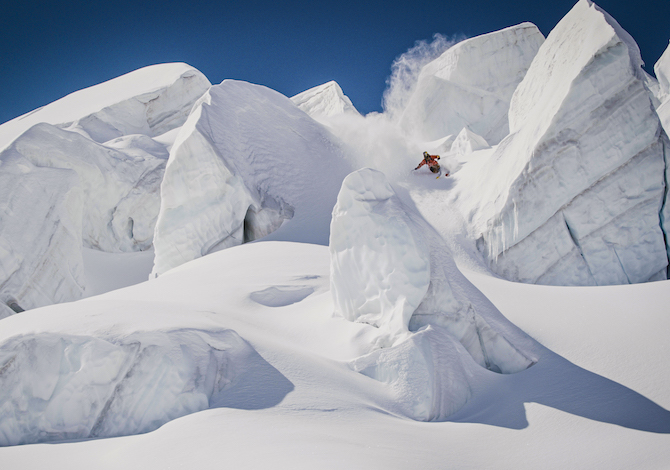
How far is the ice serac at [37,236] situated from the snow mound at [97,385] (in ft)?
23.6

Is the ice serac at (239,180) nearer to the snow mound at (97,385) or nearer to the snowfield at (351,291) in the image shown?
the snowfield at (351,291)

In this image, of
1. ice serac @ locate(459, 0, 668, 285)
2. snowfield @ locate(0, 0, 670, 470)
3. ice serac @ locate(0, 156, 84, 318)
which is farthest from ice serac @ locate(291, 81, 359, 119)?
ice serac @ locate(459, 0, 668, 285)

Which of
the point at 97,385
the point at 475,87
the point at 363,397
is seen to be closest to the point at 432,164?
the point at 363,397

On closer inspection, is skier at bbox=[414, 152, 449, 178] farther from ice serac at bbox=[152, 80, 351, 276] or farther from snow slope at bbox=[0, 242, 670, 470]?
snow slope at bbox=[0, 242, 670, 470]

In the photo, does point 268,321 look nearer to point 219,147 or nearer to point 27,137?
point 219,147

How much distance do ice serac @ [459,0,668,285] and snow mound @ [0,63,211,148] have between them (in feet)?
51.9

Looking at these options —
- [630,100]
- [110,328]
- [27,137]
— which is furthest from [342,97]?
[110,328]

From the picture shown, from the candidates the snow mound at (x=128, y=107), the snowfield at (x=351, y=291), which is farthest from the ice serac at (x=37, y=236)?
the snow mound at (x=128, y=107)

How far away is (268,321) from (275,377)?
5.31 feet

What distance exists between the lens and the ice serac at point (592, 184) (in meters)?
6.82

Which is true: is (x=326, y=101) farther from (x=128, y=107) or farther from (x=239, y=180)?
(x=239, y=180)

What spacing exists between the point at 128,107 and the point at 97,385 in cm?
1846

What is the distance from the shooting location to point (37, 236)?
9.62m

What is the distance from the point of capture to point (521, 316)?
199 inches
